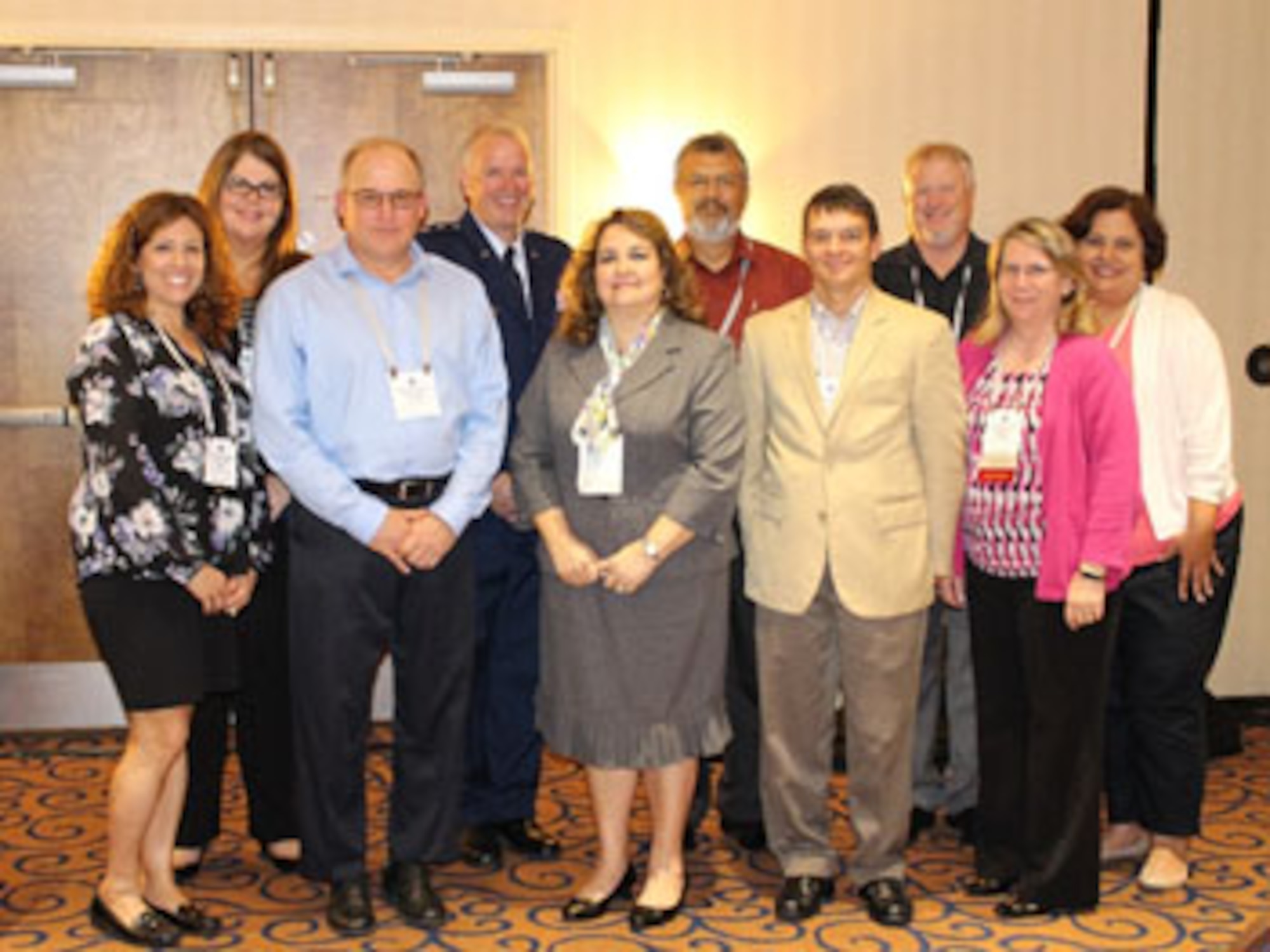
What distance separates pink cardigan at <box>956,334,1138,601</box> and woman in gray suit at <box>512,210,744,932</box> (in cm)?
70

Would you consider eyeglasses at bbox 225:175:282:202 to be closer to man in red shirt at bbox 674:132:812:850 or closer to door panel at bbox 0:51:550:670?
man in red shirt at bbox 674:132:812:850

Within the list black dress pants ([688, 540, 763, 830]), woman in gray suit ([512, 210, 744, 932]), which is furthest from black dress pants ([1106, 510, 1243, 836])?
woman in gray suit ([512, 210, 744, 932])

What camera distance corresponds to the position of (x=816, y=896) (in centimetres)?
331

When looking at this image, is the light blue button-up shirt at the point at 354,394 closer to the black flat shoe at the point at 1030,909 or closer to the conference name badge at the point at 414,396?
the conference name badge at the point at 414,396

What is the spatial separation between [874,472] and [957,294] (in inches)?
35.1

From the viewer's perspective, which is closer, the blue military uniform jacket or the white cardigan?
A: the white cardigan

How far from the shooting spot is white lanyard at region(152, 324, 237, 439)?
10.1 ft

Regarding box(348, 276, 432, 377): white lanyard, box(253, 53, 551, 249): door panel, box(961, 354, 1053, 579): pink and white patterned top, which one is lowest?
box(961, 354, 1053, 579): pink and white patterned top

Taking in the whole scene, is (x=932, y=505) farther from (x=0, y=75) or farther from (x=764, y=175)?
(x=0, y=75)

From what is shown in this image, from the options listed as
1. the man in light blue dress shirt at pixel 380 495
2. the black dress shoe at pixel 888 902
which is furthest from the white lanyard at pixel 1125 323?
the man in light blue dress shirt at pixel 380 495

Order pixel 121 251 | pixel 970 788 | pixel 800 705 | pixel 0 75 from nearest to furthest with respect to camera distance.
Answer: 1. pixel 121 251
2. pixel 800 705
3. pixel 970 788
4. pixel 0 75

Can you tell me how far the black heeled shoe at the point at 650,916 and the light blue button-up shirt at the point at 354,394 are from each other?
0.97 meters

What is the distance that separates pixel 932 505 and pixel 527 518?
0.93 m

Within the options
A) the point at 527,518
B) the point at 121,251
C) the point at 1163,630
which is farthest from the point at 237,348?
the point at 1163,630
